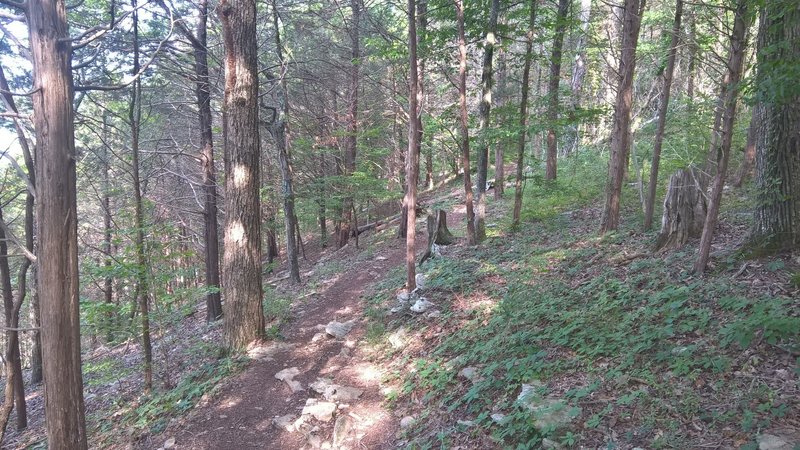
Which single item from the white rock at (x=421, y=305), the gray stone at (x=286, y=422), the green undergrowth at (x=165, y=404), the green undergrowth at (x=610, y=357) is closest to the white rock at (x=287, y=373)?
the green undergrowth at (x=165, y=404)

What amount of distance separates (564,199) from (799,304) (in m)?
9.63

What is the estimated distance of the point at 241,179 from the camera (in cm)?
714

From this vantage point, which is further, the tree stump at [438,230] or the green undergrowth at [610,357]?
the tree stump at [438,230]

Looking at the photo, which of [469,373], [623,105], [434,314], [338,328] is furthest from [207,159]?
Result: [623,105]

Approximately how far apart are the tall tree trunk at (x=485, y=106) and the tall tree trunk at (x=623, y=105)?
257 centimetres

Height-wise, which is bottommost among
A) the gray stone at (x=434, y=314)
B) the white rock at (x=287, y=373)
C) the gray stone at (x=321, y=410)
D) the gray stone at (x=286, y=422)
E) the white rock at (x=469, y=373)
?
the gray stone at (x=286, y=422)

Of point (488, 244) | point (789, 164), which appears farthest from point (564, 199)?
point (789, 164)

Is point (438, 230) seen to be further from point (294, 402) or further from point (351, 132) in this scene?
point (294, 402)

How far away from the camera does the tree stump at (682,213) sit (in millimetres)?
6363

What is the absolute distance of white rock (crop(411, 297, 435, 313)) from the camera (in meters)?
7.47

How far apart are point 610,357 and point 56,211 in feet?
18.3

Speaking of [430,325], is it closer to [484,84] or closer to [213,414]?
[213,414]

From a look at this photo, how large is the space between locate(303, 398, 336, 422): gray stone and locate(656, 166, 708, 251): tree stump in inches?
210

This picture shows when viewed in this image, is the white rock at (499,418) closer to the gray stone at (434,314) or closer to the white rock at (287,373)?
the gray stone at (434,314)
